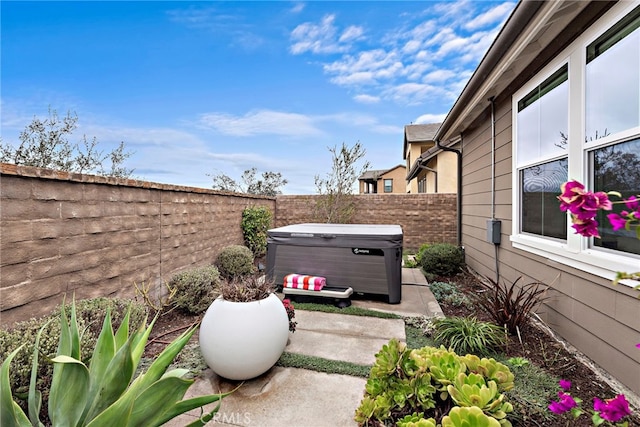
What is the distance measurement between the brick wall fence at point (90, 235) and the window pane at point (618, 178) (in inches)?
175

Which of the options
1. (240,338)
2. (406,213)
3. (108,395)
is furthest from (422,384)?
(406,213)

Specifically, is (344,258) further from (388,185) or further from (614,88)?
(388,185)

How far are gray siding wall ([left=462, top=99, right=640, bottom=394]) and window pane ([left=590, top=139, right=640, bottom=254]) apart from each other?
0.31 m

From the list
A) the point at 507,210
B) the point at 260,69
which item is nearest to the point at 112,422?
the point at 507,210

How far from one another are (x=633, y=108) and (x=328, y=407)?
9.53 feet

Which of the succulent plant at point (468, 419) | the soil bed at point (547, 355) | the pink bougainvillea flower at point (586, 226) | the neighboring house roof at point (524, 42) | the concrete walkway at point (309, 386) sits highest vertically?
the neighboring house roof at point (524, 42)

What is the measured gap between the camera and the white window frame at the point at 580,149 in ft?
6.68

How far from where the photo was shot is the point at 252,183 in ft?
49.3

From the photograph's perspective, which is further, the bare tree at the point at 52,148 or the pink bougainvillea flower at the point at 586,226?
the bare tree at the point at 52,148

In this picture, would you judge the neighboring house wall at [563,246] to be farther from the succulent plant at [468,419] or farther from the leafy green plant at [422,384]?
the succulent plant at [468,419]

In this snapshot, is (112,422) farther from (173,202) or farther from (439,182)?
(439,182)

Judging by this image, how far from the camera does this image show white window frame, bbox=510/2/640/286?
6.68 ft

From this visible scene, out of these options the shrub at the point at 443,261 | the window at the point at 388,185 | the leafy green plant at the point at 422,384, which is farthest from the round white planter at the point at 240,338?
the window at the point at 388,185

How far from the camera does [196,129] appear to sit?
821 cm
